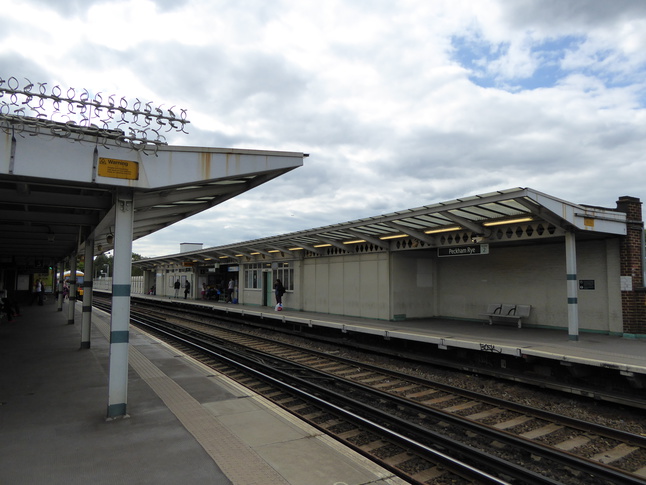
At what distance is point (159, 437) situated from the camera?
479cm

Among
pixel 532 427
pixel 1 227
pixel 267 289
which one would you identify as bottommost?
pixel 532 427

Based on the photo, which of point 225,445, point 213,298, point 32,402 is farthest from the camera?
point 213,298

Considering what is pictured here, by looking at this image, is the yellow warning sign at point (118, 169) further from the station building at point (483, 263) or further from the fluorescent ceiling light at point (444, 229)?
the fluorescent ceiling light at point (444, 229)

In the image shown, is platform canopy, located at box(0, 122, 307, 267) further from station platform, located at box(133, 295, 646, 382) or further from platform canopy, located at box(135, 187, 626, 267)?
station platform, located at box(133, 295, 646, 382)

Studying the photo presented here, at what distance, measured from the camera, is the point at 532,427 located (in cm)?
618

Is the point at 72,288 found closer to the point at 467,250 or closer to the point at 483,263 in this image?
the point at 467,250

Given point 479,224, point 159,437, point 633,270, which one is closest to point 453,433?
point 159,437

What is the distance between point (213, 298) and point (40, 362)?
22.1 m

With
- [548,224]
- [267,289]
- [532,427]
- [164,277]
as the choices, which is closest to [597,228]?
[548,224]

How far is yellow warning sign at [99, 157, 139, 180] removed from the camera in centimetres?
536

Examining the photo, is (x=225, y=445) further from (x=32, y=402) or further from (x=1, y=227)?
(x=1, y=227)

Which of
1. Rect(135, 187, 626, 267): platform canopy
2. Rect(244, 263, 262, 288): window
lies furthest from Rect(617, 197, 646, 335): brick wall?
Rect(244, 263, 262, 288): window

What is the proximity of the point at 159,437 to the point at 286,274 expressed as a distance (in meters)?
16.3

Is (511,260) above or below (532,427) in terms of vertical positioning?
above
